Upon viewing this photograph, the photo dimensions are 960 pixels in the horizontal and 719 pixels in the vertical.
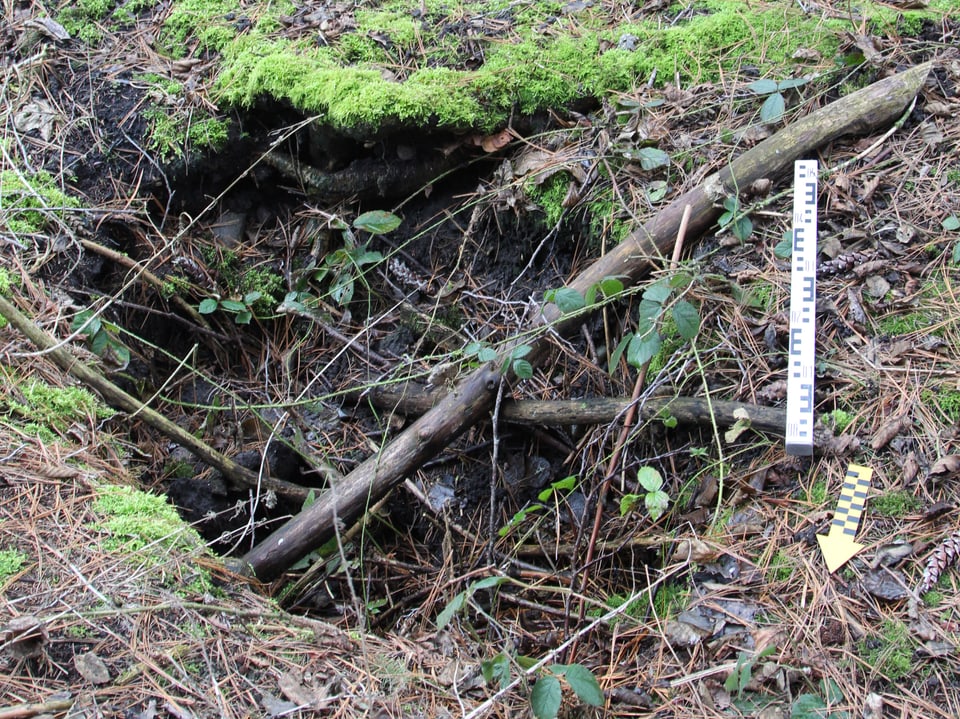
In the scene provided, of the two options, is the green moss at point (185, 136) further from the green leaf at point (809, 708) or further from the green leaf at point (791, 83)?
the green leaf at point (809, 708)

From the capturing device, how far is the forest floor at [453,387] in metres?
2.12

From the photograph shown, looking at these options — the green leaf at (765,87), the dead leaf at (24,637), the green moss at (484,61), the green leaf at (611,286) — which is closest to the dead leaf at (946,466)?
the green leaf at (611,286)

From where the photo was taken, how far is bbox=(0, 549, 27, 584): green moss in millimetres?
2158

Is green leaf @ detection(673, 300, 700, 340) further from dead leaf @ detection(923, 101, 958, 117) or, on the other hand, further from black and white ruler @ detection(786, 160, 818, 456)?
dead leaf @ detection(923, 101, 958, 117)

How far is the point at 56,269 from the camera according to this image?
318 cm

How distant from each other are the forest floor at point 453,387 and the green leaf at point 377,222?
1 centimetres

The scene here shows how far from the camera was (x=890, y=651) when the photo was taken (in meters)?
2.05

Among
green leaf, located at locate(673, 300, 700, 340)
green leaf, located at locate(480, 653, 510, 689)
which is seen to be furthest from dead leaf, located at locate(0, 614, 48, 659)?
green leaf, located at locate(673, 300, 700, 340)

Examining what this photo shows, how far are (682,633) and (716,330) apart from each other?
107cm

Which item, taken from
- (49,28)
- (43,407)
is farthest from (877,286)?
(49,28)

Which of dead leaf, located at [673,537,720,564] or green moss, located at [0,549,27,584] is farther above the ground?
green moss, located at [0,549,27,584]

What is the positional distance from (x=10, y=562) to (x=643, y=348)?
1.99 metres

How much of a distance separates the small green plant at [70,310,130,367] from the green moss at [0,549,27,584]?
97 cm

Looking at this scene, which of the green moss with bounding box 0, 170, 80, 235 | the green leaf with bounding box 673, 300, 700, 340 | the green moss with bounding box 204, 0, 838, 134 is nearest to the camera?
the green leaf with bounding box 673, 300, 700, 340
